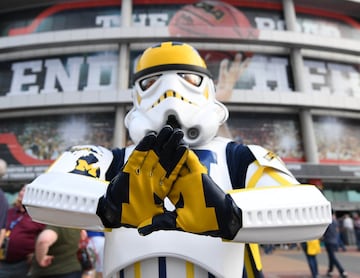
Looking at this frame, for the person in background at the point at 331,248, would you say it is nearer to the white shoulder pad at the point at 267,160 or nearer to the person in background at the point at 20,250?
the white shoulder pad at the point at 267,160

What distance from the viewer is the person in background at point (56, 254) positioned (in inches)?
76.9

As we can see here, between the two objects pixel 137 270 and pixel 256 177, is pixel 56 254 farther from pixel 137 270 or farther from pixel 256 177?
pixel 256 177

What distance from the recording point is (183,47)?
1.48 meters

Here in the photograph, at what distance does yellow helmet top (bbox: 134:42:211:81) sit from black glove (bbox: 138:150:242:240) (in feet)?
2.21

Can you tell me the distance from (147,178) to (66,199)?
1.15 feet

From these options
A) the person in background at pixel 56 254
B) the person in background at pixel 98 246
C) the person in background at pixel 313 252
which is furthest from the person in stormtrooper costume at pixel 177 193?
the person in background at pixel 313 252

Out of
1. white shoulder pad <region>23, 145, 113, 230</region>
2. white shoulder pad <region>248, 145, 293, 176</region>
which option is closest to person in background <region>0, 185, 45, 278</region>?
white shoulder pad <region>23, 145, 113, 230</region>

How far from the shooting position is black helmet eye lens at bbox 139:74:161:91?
1.44 meters

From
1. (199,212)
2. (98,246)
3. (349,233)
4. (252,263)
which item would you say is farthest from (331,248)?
(349,233)

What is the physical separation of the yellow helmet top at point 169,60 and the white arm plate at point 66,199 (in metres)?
0.67

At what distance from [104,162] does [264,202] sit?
783 millimetres

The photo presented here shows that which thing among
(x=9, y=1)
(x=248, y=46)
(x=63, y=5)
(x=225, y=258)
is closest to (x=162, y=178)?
(x=225, y=258)

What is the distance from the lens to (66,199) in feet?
3.31

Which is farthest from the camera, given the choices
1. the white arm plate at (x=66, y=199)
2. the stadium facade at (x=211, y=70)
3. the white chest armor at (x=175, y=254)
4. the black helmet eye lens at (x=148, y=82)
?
the stadium facade at (x=211, y=70)
